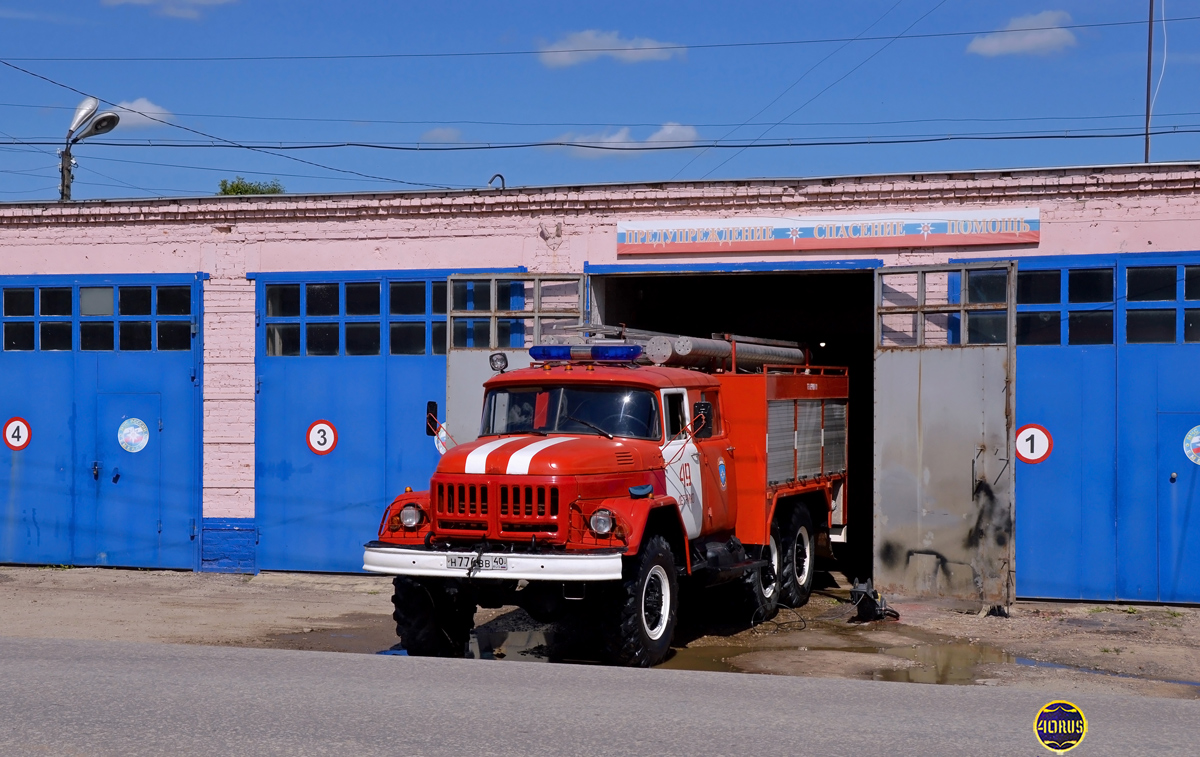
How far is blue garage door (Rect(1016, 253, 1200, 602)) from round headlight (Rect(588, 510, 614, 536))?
6.96 m

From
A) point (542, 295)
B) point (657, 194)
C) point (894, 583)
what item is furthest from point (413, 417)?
point (894, 583)

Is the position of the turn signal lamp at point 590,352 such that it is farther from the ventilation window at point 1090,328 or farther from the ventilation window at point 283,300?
the ventilation window at point 283,300

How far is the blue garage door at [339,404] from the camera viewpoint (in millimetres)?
16328

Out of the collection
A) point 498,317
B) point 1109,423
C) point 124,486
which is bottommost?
point 124,486

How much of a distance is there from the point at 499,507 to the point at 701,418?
2.35m

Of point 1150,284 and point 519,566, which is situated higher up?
point 1150,284

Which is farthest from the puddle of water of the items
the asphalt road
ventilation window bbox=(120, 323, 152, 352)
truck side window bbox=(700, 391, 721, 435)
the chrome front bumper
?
ventilation window bbox=(120, 323, 152, 352)

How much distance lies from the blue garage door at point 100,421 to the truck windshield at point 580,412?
304 inches

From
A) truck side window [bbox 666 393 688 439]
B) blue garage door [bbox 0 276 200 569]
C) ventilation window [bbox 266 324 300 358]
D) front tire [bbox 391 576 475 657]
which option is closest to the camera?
front tire [bbox 391 576 475 657]

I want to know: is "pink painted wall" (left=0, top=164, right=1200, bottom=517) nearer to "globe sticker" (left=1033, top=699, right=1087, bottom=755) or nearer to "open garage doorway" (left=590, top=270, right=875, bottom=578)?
"open garage doorway" (left=590, top=270, right=875, bottom=578)

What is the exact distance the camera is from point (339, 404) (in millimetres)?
16547

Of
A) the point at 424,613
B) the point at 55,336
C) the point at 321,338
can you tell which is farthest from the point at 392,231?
the point at 424,613

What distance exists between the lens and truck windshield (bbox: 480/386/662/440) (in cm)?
1078

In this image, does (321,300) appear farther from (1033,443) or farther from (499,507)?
(1033,443)
